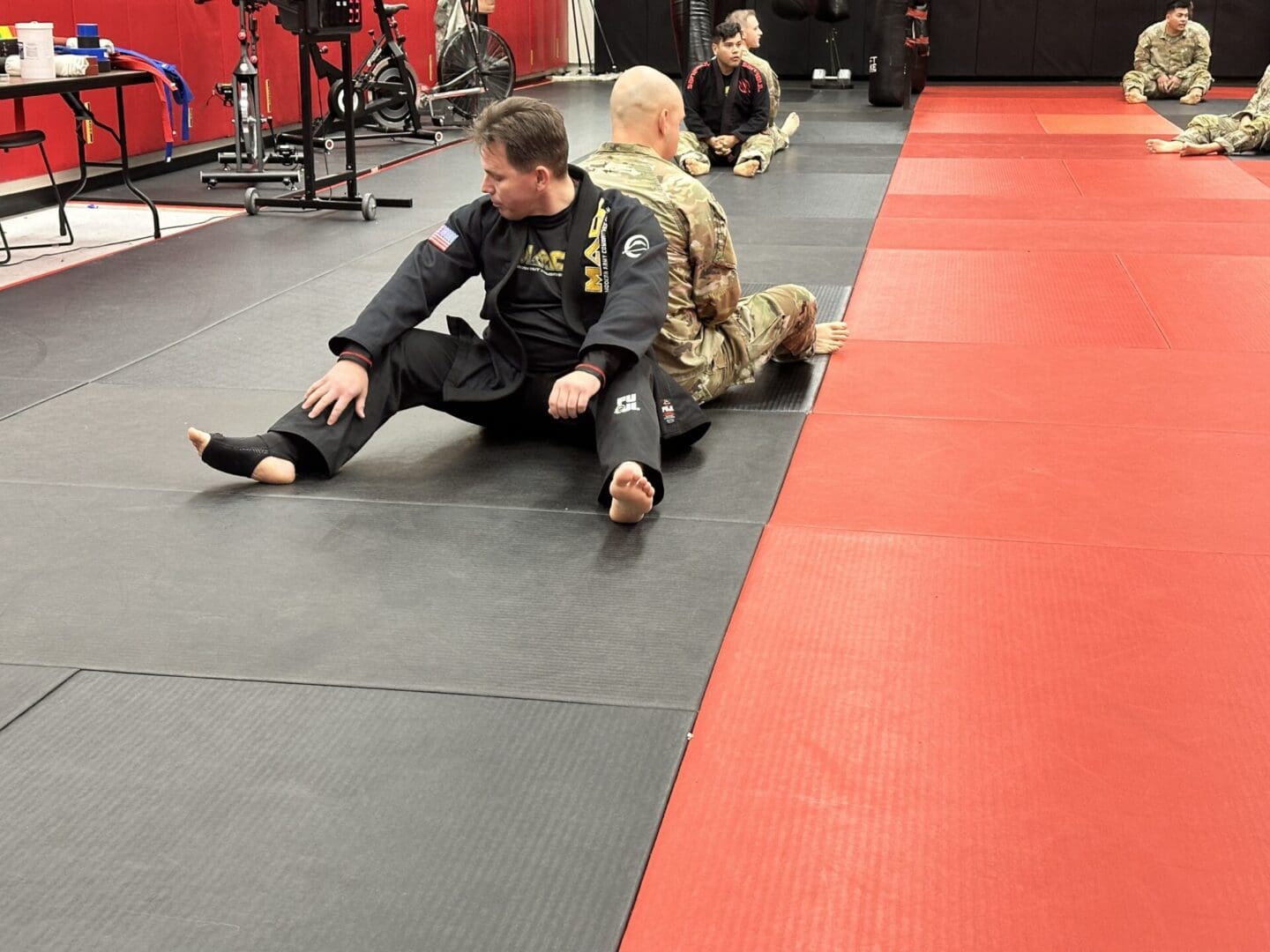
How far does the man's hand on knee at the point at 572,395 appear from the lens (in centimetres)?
351

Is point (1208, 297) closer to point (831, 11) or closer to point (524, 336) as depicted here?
point (524, 336)

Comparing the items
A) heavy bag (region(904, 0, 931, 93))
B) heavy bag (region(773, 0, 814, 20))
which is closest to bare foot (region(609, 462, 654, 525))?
heavy bag (region(773, 0, 814, 20))

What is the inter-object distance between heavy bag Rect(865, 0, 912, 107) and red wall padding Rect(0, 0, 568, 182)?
4.84 metres

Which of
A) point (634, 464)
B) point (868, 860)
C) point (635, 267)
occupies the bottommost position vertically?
point (868, 860)

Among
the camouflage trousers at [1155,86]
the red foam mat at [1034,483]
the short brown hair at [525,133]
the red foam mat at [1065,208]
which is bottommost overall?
the red foam mat at [1034,483]

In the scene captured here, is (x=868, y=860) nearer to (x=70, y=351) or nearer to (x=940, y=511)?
(x=940, y=511)

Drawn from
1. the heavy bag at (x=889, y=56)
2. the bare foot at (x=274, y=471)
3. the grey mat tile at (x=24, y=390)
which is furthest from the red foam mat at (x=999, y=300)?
the heavy bag at (x=889, y=56)

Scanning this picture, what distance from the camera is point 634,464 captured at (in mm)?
3422

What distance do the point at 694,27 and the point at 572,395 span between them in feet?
31.4

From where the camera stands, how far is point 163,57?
10172 millimetres

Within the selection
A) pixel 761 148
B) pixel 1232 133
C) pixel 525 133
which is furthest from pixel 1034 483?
pixel 1232 133

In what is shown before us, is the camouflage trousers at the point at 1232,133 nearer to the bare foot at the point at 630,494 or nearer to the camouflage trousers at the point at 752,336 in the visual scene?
the camouflage trousers at the point at 752,336

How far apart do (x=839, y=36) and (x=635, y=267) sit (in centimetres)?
1637

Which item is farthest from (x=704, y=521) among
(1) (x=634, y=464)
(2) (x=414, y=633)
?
(2) (x=414, y=633)
